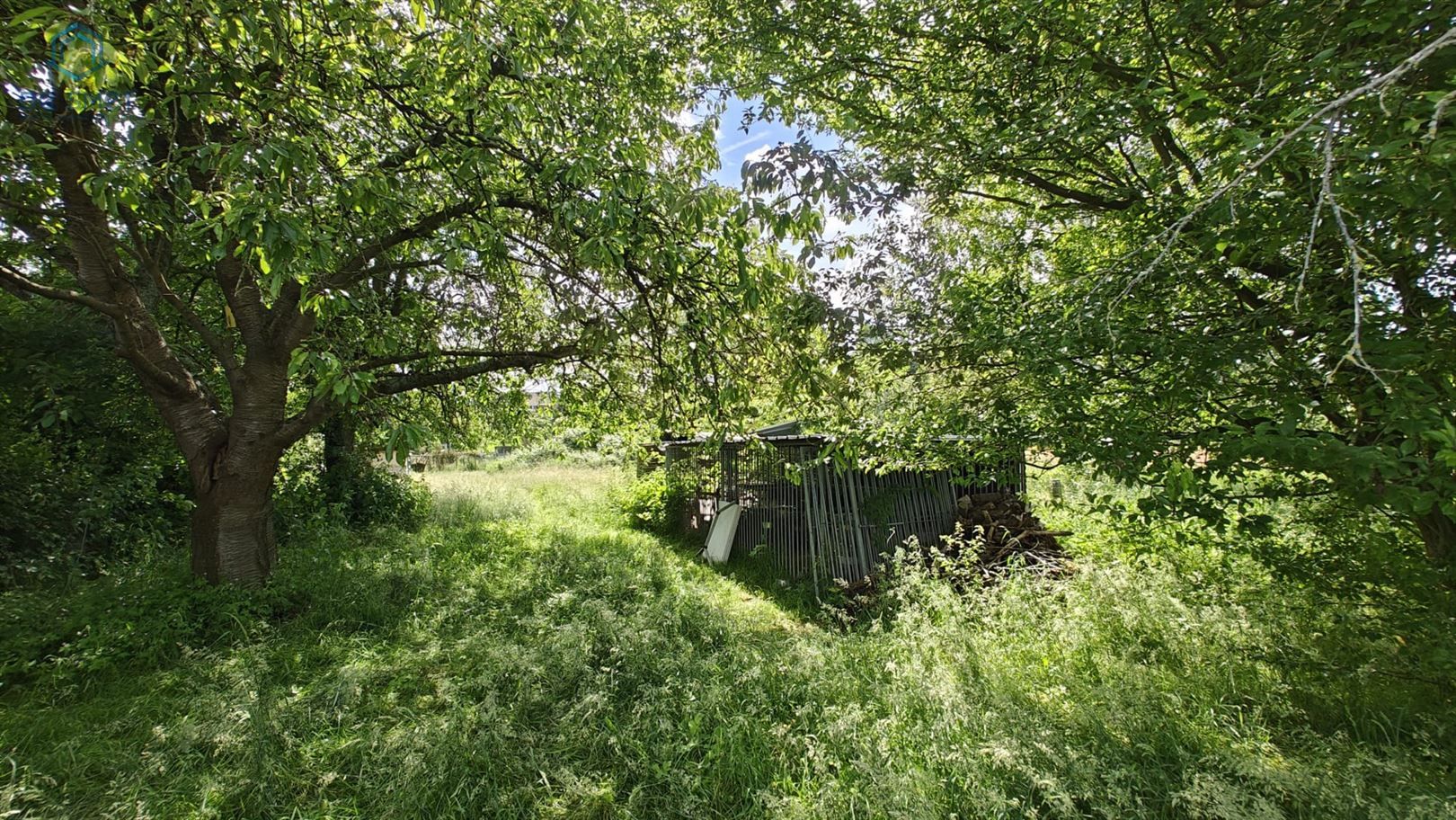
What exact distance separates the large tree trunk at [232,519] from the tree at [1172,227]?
5478mm

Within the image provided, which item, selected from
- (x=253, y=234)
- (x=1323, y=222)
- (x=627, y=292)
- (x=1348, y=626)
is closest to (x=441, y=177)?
(x=627, y=292)

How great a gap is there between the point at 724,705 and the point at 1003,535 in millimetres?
4993

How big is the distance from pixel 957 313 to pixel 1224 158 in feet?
6.08

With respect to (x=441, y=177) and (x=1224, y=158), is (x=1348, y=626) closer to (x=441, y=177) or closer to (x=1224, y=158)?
(x=1224, y=158)

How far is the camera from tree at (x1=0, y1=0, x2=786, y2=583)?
2508mm

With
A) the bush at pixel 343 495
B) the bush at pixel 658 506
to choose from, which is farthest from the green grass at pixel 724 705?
the bush at pixel 658 506

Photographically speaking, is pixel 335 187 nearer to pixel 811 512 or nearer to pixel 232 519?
pixel 232 519

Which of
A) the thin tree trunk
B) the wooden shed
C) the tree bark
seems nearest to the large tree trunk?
the wooden shed

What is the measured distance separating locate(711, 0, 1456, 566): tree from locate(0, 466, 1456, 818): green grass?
124 centimetres

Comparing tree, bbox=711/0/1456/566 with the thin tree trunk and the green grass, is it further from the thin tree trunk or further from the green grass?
the thin tree trunk

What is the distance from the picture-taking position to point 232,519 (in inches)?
193

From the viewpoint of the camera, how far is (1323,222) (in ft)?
9.24

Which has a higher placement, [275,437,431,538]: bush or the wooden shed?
[275,437,431,538]: bush

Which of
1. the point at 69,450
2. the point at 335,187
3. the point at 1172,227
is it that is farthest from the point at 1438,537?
the point at 69,450
